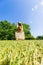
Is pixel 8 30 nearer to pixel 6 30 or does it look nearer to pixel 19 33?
pixel 6 30

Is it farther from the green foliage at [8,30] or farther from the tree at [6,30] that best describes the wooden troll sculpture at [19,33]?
the tree at [6,30]

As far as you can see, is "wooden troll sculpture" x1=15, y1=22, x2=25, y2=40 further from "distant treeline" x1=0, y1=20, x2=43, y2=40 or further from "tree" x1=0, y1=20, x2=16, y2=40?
"tree" x1=0, y1=20, x2=16, y2=40

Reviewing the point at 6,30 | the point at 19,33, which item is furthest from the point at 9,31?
the point at 19,33

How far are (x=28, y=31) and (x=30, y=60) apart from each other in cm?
6905

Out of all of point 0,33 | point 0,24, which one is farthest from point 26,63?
point 0,24

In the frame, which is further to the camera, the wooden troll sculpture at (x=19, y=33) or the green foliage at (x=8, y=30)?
the green foliage at (x=8, y=30)

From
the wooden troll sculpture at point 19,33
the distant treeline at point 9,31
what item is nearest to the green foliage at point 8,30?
the distant treeline at point 9,31

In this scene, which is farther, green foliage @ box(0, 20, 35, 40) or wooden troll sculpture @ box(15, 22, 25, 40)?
green foliage @ box(0, 20, 35, 40)

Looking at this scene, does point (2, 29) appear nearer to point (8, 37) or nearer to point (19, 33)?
point (8, 37)

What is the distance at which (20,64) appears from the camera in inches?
59.1

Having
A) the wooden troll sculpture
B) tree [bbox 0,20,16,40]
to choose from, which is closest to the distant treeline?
tree [bbox 0,20,16,40]

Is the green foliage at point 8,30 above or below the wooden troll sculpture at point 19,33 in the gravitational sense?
above

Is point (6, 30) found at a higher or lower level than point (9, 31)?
higher

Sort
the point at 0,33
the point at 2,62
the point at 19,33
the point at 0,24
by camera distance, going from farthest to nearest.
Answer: the point at 0,24, the point at 0,33, the point at 19,33, the point at 2,62
